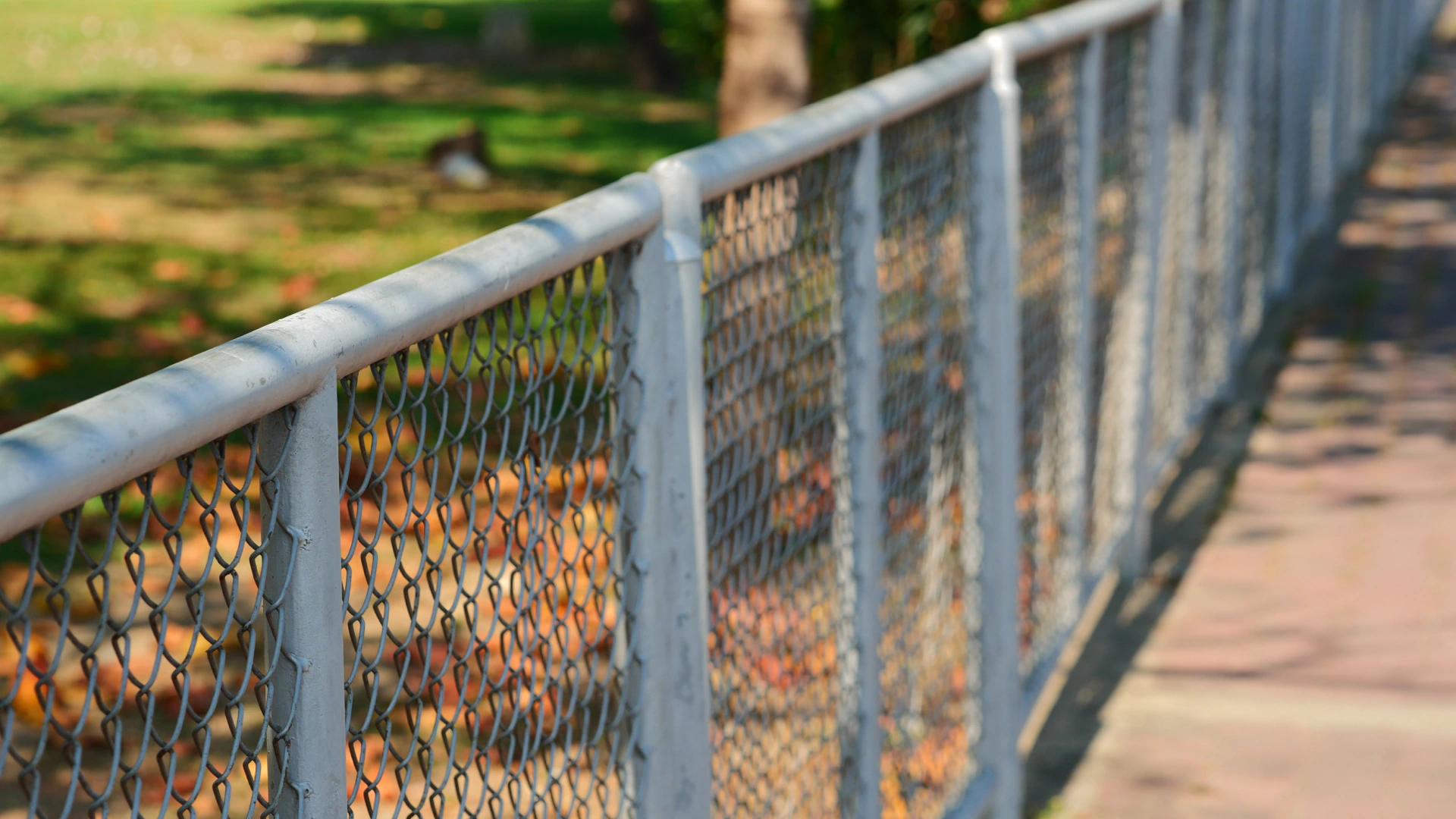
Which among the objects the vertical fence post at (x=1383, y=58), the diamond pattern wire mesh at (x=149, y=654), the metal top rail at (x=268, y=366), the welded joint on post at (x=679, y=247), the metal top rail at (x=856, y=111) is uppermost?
the vertical fence post at (x=1383, y=58)

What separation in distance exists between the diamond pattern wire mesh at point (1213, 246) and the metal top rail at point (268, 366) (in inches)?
183

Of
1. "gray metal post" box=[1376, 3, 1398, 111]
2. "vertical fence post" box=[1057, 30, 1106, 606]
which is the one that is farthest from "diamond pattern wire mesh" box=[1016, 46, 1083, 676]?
"gray metal post" box=[1376, 3, 1398, 111]

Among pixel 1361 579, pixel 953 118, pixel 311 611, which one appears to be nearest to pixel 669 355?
pixel 311 611

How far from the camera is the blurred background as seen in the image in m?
7.31

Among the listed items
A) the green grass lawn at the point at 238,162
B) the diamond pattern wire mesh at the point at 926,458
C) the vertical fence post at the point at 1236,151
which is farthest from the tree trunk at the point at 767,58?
the diamond pattern wire mesh at the point at 926,458

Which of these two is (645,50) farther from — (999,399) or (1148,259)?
(999,399)

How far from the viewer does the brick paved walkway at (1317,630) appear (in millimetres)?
4102

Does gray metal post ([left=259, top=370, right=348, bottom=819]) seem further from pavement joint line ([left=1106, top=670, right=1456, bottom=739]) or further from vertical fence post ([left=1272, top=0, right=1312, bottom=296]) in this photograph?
vertical fence post ([left=1272, top=0, right=1312, bottom=296])

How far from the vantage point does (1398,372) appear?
7.47 metres

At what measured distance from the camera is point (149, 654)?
A: 438cm

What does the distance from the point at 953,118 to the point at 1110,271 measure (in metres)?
1.91

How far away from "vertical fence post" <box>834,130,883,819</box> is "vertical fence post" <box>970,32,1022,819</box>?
2.30 ft

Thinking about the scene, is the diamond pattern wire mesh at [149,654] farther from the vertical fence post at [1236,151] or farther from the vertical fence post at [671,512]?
the vertical fence post at [1236,151]

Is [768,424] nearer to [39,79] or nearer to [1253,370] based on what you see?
[1253,370]
